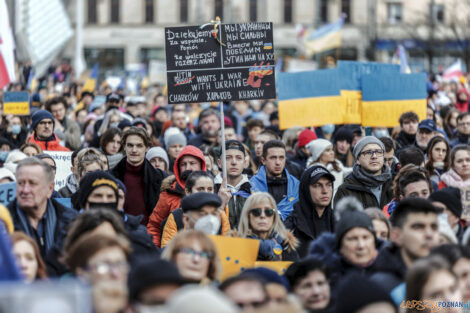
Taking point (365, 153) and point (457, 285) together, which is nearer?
point (457, 285)

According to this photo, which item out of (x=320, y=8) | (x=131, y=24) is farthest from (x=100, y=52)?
(x=320, y=8)

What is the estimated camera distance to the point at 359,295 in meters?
4.86

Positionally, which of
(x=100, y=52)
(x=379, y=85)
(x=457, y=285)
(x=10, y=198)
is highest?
(x=100, y=52)

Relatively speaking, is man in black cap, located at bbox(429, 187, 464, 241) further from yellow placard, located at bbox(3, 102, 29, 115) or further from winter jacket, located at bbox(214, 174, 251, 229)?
yellow placard, located at bbox(3, 102, 29, 115)

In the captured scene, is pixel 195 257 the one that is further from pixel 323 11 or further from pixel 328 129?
pixel 323 11

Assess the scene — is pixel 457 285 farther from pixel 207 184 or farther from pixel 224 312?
pixel 207 184

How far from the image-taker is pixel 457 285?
500cm

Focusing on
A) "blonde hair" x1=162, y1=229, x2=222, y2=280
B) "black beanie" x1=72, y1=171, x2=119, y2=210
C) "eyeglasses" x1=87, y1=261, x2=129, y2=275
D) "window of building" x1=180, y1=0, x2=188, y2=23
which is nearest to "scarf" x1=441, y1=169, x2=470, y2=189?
"black beanie" x1=72, y1=171, x2=119, y2=210

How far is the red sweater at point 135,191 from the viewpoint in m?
9.16

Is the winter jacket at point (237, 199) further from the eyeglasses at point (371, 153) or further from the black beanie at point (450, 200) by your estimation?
the black beanie at point (450, 200)

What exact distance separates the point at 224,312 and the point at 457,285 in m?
1.68

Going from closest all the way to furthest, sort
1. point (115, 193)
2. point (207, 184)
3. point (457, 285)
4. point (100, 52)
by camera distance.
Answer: point (457, 285), point (115, 193), point (207, 184), point (100, 52)

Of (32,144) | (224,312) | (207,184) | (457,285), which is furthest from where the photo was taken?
(32,144)

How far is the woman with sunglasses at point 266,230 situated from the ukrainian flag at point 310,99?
490 cm
